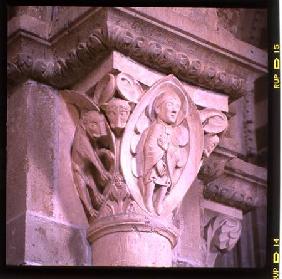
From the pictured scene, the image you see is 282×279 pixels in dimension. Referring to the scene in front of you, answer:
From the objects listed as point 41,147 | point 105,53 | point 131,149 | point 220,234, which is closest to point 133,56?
point 105,53

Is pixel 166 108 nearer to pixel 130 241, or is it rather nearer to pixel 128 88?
pixel 128 88

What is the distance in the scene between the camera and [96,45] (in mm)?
14805

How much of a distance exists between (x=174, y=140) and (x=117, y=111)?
20cm

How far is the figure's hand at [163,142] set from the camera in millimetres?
14789

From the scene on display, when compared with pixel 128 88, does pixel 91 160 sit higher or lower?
lower

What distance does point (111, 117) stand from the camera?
14.8m

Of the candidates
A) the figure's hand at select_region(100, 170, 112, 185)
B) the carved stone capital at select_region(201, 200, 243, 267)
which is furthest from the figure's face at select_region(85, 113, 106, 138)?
the carved stone capital at select_region(201, 200, 243, 267)

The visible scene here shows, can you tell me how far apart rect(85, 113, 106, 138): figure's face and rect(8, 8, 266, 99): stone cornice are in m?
0.15

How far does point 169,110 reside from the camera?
48.6ft

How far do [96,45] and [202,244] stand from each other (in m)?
0.71

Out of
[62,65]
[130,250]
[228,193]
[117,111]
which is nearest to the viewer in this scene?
[130,250]

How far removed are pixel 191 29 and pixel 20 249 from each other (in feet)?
2.92

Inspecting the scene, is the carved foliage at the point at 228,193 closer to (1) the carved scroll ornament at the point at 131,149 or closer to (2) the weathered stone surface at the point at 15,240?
(1) the carved scroll ornament at the point at 131,149

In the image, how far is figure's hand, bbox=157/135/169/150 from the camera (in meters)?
14.8
